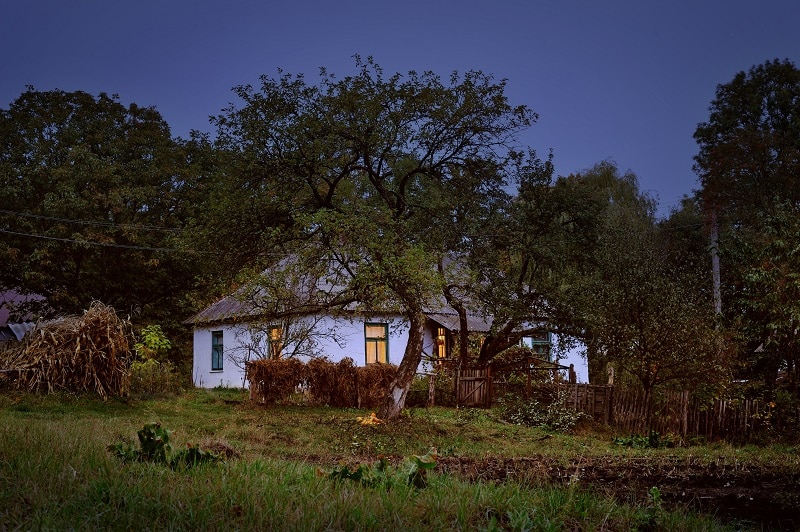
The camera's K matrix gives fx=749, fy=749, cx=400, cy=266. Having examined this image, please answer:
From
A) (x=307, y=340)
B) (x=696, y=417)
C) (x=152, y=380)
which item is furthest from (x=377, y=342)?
(x=696, y=417)

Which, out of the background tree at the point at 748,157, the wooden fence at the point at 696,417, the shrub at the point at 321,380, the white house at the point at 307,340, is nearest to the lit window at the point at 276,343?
the white house at the point at 307,340

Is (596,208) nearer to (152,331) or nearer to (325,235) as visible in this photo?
(325,235)

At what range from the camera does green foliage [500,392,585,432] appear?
18969 millimetres

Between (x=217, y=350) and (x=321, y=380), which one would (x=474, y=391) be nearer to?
(x=321, y=380)

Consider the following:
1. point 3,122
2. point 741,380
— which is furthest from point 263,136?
point 3,122

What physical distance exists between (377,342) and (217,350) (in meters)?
7.44

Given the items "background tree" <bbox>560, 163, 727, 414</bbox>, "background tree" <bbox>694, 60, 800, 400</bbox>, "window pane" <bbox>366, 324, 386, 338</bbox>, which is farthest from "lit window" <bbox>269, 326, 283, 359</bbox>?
"background tree" <bbox>694, 60, 800, 400</bbox>

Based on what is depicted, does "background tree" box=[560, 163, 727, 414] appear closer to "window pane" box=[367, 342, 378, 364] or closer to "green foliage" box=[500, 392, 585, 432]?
"green foliage" box=[500, 392, 585, 432]

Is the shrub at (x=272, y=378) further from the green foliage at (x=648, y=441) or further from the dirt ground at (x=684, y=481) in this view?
the dirt ground at (x=684, y=481)

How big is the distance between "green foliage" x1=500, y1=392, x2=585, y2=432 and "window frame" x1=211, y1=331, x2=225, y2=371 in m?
15.2

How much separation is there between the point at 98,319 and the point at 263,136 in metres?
6.47

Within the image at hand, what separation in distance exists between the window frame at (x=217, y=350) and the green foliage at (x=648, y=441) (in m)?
20.0

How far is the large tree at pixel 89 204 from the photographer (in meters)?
31.1

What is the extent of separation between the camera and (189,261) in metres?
32.8
